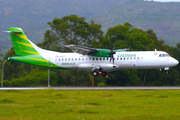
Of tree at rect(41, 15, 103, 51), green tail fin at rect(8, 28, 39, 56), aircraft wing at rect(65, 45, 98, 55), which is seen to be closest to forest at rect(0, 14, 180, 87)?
tree at rect(41, 15, 103, 51)

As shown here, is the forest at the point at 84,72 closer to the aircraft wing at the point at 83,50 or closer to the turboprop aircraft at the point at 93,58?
the turboprop aircraft at the point at 93,58

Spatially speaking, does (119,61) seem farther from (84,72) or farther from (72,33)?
(72,33)

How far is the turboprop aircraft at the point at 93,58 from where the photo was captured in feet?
104

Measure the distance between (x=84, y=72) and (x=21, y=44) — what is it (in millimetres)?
15321

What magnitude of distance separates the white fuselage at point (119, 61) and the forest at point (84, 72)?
16.1ft

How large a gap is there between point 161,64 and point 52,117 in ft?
73.6

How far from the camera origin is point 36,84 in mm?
46188

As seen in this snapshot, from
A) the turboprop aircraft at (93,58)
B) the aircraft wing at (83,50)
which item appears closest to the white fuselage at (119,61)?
the turboprop aircraft at (93,58)

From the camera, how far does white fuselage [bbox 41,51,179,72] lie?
31516 millimetres

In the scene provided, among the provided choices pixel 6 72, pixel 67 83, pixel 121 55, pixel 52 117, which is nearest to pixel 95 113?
pixel 52 117

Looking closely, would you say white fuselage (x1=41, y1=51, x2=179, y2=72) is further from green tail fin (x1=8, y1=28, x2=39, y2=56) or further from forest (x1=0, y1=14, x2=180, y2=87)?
forest (x1=0, y1=14, x2=180, y2=87)

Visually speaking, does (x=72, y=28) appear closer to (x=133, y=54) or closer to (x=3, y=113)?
(x=133, y=54)

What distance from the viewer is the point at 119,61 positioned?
3241cm

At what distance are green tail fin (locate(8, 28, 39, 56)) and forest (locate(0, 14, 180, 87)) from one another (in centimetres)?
1109
